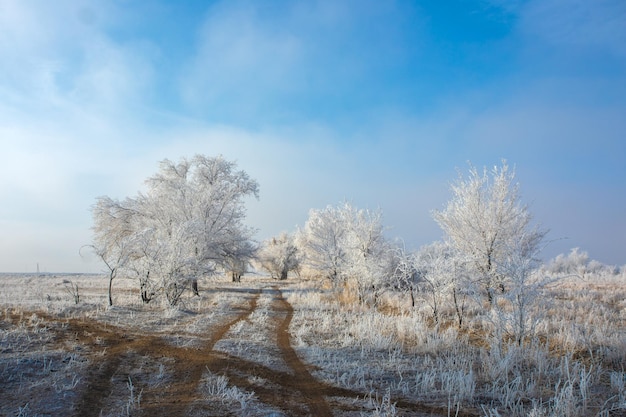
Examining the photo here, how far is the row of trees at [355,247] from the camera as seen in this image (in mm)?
13602

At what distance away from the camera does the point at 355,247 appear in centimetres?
2477

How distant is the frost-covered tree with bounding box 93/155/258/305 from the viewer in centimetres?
1825

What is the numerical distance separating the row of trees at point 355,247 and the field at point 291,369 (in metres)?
1.66

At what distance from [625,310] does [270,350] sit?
14.5 metres

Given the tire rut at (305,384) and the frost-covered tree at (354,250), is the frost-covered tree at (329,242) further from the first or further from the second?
the tire rut at (305,384)

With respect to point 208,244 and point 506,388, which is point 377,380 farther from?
point 208,244

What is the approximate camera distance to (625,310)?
15875 millimetres

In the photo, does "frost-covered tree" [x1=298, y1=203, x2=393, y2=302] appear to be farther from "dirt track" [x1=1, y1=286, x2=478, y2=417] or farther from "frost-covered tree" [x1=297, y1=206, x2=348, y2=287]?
"dirt track" [x1=1, y1=286, x2=478, y2=417]

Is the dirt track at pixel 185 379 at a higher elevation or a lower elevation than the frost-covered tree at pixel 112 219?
lower

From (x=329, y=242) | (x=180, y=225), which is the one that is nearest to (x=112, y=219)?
(x=180, y=225)

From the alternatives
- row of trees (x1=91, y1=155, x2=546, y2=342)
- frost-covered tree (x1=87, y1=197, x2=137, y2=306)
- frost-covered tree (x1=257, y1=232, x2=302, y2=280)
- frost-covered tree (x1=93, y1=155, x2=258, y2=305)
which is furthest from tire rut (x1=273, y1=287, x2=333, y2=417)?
frost-covered tree (x1=257, y1=232, x2=302, y2=280)

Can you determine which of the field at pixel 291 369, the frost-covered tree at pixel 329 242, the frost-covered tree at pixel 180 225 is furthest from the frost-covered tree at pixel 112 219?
the field at pixel 291 369

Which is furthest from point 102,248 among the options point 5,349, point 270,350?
point 270,350

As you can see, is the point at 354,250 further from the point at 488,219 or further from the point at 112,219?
the point at 112,219
